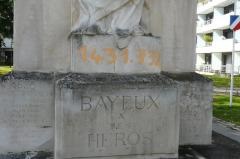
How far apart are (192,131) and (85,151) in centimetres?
252

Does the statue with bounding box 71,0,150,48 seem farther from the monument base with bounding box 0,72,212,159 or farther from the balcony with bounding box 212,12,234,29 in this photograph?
the balcony with bounding box 212,12,234,29

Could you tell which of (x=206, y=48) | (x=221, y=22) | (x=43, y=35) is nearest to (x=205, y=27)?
(x=206, y=48)

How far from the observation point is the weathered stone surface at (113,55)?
23.3ft

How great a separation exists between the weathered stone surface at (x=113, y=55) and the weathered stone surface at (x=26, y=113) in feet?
2.55

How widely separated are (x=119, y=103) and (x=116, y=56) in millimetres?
936

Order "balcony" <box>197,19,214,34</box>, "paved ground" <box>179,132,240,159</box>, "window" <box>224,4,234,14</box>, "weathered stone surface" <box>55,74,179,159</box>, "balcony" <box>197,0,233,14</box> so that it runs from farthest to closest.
A: 1. "balcony" <box>197,19,214,34</box>
2. "balcony" <box>197,0,233,14</box>
3. "window" <box>224,4,234,14</box>
4. "paved ground" <box>179,132,240,159</box>
5. "weathered stone surface" <box>55,74,179,159</box>

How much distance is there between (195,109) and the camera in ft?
26.8

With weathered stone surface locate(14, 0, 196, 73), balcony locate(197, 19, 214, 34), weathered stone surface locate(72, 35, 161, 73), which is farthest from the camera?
balcony locate(197, 19, 214, 34)

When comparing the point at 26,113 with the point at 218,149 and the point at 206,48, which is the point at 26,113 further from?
the point at 206,48

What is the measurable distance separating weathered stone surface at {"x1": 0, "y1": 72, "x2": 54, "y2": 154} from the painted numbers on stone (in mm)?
845

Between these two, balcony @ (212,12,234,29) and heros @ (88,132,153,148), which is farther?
balcony @ (212,12,234,29)

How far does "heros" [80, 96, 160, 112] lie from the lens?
6598mm

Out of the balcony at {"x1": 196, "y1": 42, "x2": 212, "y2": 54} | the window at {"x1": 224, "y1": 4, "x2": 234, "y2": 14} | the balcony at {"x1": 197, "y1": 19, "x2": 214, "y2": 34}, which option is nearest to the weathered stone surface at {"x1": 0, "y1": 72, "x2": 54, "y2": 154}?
the window at {"x1": 224, "y1": 4, "x2": 234, "y2": 14}

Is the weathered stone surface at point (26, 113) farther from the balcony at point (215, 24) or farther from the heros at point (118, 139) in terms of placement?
the balcony at point (215, 24)
